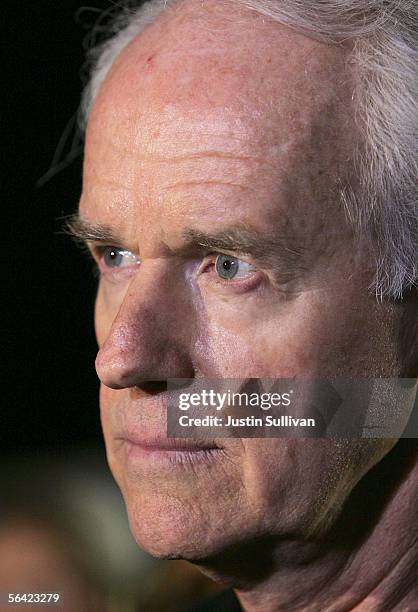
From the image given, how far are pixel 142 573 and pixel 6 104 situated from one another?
41.6 inches

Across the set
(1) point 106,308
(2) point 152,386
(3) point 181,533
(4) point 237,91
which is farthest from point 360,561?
→ (4) point 237,91

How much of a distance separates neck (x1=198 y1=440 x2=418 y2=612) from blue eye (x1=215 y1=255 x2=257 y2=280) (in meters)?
0.35

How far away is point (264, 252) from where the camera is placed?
4.37 ft

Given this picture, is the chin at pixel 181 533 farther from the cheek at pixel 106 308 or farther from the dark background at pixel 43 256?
the dark background at pixel 43 256

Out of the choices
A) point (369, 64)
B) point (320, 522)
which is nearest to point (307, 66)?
point (369, 64)

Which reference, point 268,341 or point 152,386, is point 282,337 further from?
point 152,386

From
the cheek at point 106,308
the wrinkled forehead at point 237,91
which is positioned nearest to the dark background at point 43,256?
the cheek at point 106,308

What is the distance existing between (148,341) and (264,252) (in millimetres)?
195

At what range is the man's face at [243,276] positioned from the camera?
4.35 feet

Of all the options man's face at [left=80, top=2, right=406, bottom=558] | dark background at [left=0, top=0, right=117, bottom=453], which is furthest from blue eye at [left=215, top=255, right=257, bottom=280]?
dark background at [left=0, top=0, right=117, bottom=453]

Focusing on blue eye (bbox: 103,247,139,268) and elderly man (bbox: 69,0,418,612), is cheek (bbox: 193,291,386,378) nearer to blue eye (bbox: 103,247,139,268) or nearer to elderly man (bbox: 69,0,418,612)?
elderly man (bbox: 69,0,418,612)

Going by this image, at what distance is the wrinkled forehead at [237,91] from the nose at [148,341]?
0.67 ft

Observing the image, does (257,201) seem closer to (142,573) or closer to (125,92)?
(125,92)

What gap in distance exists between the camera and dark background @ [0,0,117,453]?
7.16ft
